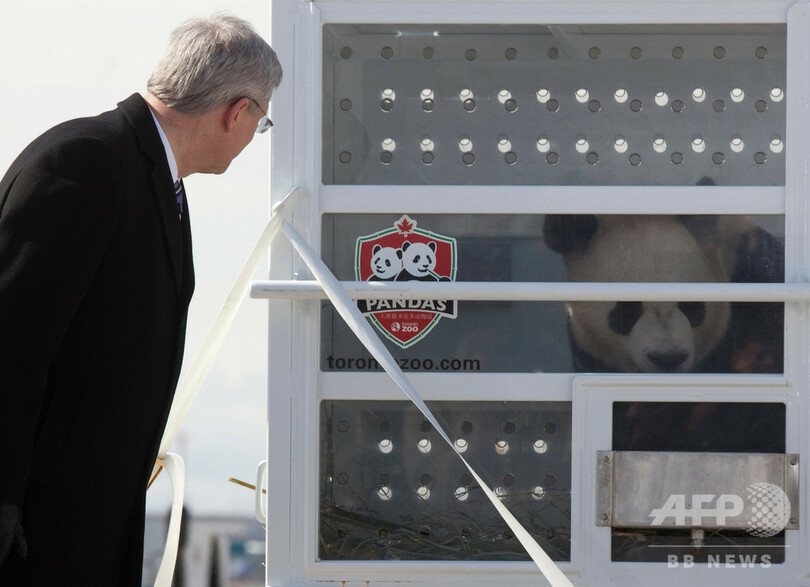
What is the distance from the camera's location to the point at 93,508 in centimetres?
173

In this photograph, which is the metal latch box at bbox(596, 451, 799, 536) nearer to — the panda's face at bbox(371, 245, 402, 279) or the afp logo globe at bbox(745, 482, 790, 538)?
the afp logo globe at bbox(745, 482, 790, 538)

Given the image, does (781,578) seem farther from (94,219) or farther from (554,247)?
(94,219)

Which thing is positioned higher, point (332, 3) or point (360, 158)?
point (332, 3)

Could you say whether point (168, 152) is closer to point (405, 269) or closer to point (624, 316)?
point (405, 269)

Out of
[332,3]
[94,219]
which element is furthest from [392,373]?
[332,3]

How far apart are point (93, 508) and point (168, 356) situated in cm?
28

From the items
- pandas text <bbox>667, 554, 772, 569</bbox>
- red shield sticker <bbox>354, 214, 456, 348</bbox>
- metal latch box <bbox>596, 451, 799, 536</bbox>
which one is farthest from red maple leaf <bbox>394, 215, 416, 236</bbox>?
pandas text <bbox>667, 554, 772, 569</bbox>

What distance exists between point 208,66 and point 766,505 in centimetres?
136

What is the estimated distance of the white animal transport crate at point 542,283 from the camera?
84.4 inches

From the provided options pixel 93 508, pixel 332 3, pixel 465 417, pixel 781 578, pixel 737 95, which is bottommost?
pixel 781 578

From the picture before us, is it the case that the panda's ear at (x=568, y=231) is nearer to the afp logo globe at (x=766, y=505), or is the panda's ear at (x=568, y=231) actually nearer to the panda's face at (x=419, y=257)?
the panda's face at (x=419, y=257)

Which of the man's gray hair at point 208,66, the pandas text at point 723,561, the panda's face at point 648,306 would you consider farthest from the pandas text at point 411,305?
the pandas text at point 723,561

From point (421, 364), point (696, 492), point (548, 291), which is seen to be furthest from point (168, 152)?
point (696, 492)

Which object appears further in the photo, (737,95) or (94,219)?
(737,95)
